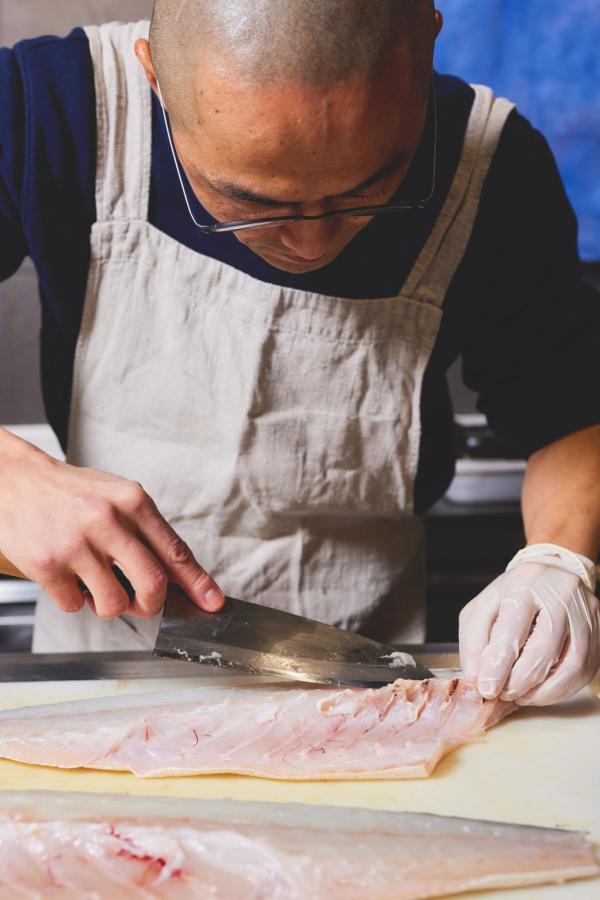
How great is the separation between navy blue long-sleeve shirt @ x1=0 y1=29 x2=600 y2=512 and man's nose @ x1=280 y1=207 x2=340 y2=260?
1.09 ft

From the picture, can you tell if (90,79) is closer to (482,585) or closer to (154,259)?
(154,259)

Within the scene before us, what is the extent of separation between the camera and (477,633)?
148 cm

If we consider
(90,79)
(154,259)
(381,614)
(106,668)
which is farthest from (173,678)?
(90,79)

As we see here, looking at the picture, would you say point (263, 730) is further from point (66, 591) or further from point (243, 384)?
point (243, 384)

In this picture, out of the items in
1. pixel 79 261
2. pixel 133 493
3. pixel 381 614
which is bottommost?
pixel 381 614

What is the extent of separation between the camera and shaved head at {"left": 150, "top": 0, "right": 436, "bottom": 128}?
109cm

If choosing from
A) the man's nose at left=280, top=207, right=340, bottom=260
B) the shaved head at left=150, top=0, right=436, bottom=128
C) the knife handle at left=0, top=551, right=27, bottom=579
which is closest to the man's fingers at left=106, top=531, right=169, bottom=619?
the knife handle at left=0, top=551, right=27, bottom=579

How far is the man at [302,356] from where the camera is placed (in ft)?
5.16

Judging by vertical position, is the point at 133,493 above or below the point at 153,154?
below

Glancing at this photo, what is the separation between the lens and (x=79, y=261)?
5.68ft

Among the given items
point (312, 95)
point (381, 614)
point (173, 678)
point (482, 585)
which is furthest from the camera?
point (482, 585)

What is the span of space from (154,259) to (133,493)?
1.86 feet

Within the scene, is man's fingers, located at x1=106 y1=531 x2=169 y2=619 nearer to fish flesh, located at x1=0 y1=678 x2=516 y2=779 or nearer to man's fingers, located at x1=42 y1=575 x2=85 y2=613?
man's fingers, located at x1=42 y1=575 x2=85 y2=613

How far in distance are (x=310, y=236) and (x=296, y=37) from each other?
0.30 meters
